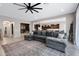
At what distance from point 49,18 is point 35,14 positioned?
63cm

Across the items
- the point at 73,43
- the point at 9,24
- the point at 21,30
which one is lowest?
the point at 73,43

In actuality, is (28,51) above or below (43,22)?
below

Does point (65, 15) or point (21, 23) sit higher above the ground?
point (65, 15)

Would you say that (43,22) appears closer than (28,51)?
Yes

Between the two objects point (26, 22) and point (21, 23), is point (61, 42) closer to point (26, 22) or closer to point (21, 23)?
point (26, 22)

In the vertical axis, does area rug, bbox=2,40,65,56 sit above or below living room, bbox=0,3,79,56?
below

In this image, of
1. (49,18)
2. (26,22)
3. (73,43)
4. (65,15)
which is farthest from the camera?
(73,43)

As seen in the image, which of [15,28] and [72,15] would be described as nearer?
[72,15]

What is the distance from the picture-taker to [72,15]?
2275mm

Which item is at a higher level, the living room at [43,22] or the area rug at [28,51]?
the living room at [43,22]

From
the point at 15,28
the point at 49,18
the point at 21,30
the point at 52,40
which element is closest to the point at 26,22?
the point at 21,30

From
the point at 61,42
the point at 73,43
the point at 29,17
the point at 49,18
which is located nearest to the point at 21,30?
the point at 29,17

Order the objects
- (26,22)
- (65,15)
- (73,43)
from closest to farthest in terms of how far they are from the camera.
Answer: (65,15), (26,22), (73,43)

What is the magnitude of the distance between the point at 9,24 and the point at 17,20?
353mm
